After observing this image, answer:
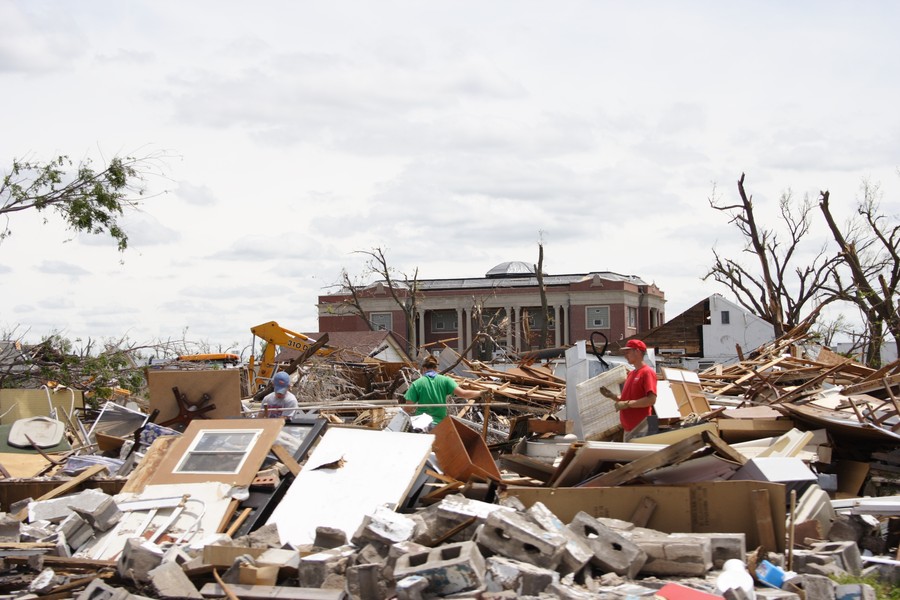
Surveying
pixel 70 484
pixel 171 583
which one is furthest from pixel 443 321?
pixel 171 583

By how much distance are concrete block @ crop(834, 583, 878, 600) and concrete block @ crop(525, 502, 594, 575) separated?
1477mm

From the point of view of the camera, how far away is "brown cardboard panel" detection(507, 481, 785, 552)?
6.71 metres

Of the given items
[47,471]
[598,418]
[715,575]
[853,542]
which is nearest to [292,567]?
[715,575]

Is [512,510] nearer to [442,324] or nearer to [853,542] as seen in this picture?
[853,542]

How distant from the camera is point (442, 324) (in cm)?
7031

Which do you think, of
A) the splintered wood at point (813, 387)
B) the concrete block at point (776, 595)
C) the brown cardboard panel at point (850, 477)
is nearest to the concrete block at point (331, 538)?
the concrete block at point (776, 595)

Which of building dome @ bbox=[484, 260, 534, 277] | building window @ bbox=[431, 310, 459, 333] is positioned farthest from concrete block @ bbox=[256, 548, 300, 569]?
building dome @ bbox=[484, 260, 534, 277]

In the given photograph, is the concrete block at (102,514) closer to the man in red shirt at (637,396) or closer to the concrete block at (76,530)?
the concrete block at (76,530)

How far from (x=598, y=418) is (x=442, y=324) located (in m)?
58.0

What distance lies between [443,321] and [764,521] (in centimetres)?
6355

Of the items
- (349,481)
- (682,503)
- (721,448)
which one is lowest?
(682,503)

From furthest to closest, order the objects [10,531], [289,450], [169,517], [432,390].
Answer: [432,390]
[289,450]
[169,517]
[10,531]

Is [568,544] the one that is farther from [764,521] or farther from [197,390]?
[197,390]

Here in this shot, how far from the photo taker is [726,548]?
628 cm
